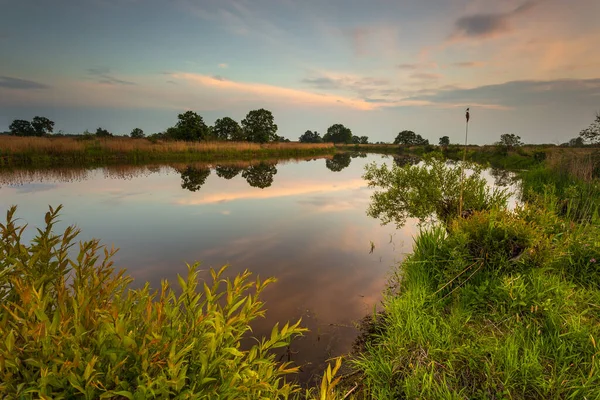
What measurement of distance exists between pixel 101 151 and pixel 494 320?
3868 cm

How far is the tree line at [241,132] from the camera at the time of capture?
51.8 meters

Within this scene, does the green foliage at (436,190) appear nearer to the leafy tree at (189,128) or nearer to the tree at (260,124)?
the leafy tree at (189,128)

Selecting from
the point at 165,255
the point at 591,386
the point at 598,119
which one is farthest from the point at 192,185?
the point at 598,119

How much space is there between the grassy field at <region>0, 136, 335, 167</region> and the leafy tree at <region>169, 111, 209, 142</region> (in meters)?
10.8

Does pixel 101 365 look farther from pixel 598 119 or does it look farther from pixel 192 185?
pixel 598 119

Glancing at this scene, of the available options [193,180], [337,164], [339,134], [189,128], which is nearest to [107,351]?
[193,180]

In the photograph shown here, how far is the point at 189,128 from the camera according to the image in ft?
171

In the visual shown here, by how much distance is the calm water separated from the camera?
595cm

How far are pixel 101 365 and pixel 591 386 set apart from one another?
4774 millimetres

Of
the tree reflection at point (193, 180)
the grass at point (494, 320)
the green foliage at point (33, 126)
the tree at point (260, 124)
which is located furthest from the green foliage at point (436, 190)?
the green foliage at point (33, 126)

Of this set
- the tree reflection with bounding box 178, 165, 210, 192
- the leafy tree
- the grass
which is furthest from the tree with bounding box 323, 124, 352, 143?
the grass

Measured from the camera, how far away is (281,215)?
43.9ft

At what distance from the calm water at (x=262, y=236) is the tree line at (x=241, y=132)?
16.2m

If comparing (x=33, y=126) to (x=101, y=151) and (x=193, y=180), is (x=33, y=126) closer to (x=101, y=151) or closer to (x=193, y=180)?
(x=101, y=151)
